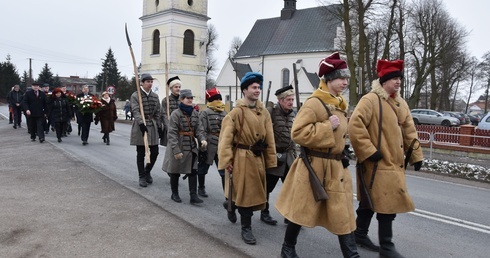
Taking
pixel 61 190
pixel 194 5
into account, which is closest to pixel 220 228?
pixel 61 190

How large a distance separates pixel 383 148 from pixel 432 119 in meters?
33.6

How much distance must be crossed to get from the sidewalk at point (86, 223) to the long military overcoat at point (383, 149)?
1.63m

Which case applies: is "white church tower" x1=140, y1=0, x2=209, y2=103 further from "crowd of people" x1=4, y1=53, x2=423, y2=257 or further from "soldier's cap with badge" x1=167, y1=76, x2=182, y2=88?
"crowd of people" x1=4, y1=53, x2=423, y2=257

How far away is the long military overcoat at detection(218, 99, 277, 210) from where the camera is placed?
511cm

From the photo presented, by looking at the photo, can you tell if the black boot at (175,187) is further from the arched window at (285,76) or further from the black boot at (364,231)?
the arched window at (285,76)

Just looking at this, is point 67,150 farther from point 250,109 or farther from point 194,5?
point 194,5

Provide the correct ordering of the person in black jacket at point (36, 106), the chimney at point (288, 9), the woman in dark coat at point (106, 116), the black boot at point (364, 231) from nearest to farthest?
the black boot at point (364, 231) → the person in black jacket at point (36, 106) → the woman in dark coat at point (106, 116) → the chimney at point (288, 9)

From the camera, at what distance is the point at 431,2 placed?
1640 inches

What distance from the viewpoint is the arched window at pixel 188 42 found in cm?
4466

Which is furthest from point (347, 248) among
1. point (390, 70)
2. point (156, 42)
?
point (156, 42)

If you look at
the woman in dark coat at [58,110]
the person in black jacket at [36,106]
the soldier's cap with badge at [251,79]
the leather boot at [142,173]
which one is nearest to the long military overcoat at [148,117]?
the leather boot at [142,173]

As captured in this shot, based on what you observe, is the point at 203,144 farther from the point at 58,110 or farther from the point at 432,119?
the point at 432,119

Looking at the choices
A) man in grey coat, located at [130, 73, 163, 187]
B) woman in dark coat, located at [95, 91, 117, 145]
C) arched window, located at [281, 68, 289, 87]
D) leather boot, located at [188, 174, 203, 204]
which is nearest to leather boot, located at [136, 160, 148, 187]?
man in grey coat, located at [130, 73, 163, 187]

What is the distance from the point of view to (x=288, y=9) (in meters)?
60.2
